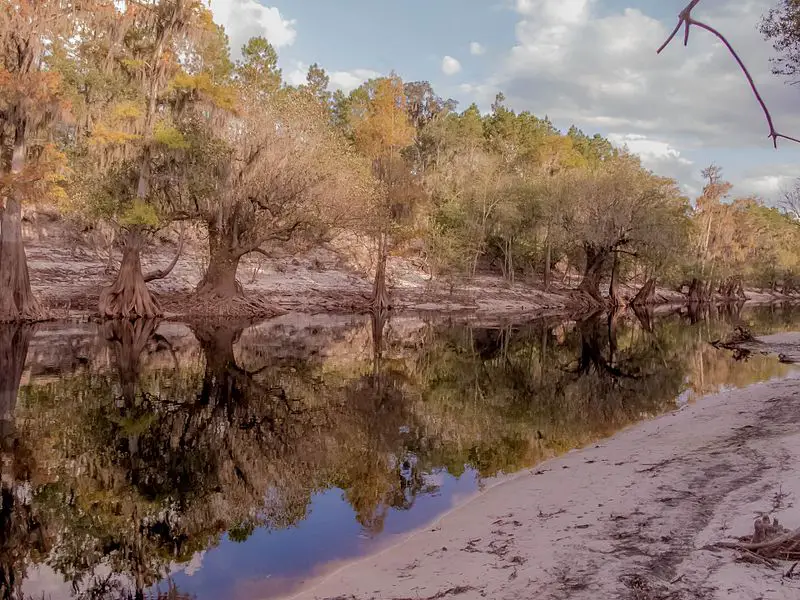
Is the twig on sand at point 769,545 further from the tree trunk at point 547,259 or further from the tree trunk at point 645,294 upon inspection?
the tree trunk at point 645,294

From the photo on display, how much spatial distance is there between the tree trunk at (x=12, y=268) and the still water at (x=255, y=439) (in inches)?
61.8

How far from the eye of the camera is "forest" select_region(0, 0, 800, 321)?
84.6 ft

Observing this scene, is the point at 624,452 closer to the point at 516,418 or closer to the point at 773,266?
the point at 516,418

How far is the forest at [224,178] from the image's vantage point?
25797mm

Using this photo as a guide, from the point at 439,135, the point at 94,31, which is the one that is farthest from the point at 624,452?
the point at 439,135

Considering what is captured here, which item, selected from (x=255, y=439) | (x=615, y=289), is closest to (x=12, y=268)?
(x=255, y=439)

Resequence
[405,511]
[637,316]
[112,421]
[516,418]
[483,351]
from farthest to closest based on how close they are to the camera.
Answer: [637,316]
[483,351]
[516,418]
[112,421]
[405,511]

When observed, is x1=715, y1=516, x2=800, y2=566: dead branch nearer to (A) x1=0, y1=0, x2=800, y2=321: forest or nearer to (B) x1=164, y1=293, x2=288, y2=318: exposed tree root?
(A) x1=0, y1=0, x2=800, y2=321: forest

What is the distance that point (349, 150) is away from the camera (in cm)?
3750

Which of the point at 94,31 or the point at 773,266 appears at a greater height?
the point at 94,31

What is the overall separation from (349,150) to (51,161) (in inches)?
687

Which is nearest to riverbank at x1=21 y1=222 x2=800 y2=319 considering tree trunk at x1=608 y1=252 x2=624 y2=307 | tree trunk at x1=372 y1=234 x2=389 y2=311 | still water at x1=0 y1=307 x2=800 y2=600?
tree trunk at x1=372 y1=234 x2=389 y2=311

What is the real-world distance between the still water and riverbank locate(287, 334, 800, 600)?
0.90 m

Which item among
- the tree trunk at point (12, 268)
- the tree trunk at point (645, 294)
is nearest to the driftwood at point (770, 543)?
the tree trunk at point (12, 268)
